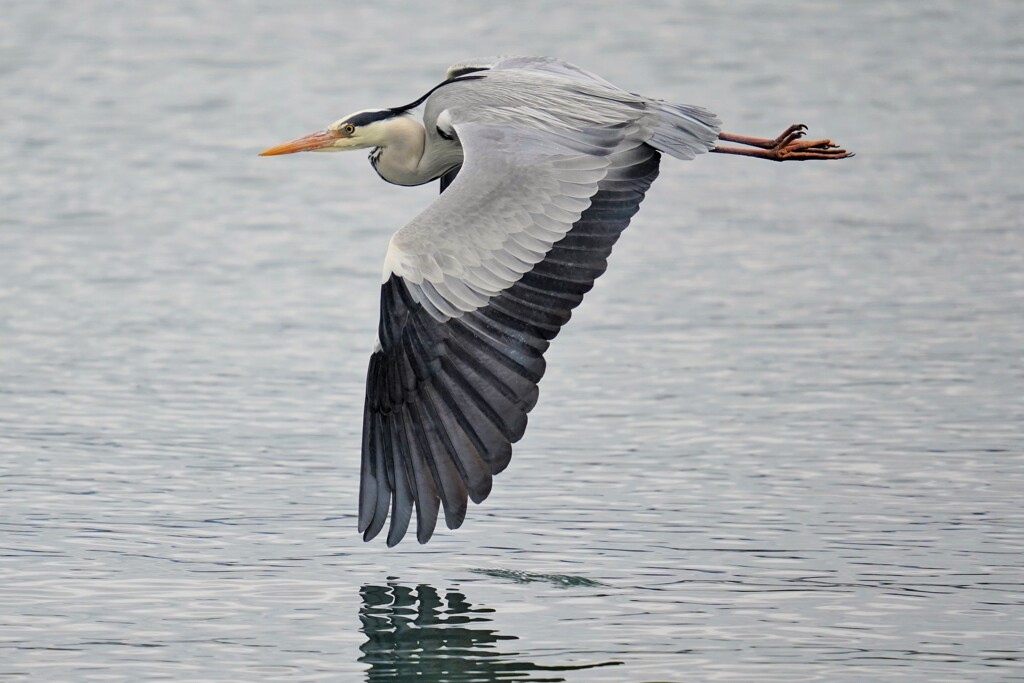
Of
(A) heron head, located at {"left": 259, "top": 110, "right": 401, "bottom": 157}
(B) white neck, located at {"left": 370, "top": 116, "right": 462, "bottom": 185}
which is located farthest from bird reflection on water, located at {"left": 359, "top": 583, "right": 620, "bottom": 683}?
(A) heron head, located at {"left": 259, "top": 110, "right": 401, "bottom": 157}

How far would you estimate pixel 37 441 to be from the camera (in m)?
9.19

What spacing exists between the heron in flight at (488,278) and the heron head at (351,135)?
513 millimetres

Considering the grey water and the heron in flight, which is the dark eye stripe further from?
the grey water

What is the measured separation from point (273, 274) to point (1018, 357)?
4722mm

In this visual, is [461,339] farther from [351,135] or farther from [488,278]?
[351,135]

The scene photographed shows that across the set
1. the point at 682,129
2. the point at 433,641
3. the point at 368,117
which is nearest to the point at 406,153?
the point at 368,117

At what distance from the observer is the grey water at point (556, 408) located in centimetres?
679

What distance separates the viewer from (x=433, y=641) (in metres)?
6.70

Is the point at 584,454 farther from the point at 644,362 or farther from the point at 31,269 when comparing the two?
the point at 31,269

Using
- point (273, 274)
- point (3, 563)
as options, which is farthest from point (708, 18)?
point (3, 563)

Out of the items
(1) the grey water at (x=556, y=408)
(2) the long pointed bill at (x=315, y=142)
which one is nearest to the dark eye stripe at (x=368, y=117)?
(2) the long pointed bill at (x=315, y=142)

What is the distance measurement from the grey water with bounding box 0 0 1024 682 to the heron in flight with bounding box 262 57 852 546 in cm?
53

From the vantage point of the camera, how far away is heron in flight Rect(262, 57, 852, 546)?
693cm

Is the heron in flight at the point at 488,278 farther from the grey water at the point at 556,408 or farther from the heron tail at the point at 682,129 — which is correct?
the grey water at the point at 556,408
